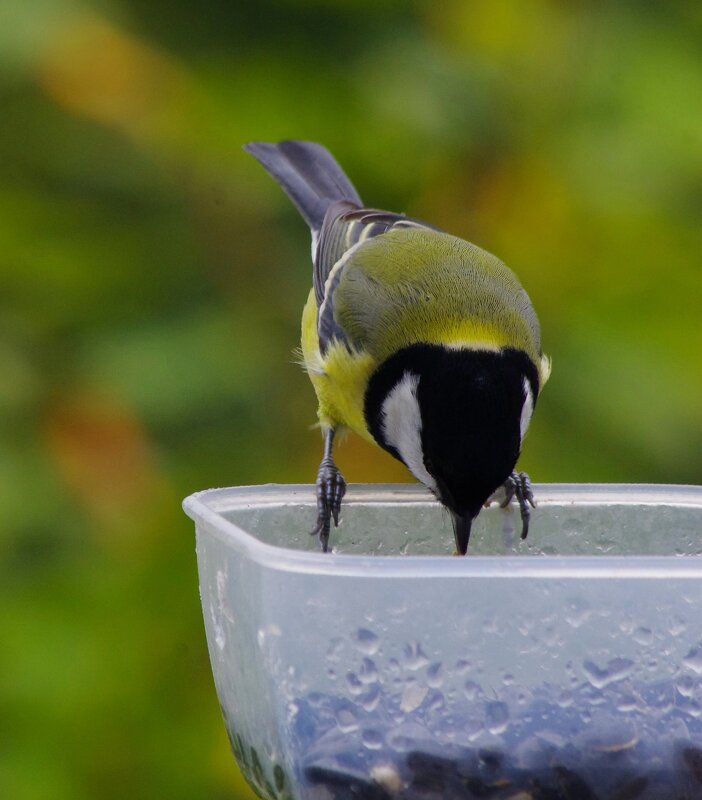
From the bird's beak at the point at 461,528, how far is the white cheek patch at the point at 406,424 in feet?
0.24

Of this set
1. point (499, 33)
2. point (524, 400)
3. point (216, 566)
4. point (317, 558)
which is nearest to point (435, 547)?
point (524, 400)

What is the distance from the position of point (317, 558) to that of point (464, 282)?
1.04 metres

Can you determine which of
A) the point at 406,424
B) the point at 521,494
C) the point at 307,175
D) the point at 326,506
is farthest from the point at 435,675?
the point at 307,175

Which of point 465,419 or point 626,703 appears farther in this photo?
point 465,419

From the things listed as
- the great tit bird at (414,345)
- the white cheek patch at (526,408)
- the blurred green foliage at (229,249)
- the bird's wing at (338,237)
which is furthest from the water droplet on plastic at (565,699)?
the bird's wing at (338,237)

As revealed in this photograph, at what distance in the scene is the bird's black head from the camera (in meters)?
1.49

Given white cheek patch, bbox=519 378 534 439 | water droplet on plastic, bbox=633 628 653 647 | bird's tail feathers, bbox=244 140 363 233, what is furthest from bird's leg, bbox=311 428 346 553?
bird's tail feathers, bbox=244 140 363 233

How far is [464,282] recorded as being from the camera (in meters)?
1.99

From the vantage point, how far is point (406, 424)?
1.75 m

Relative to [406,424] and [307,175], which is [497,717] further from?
[307,175]

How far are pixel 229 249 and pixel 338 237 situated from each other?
28 cm

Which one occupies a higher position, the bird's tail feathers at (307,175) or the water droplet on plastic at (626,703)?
the bird's tail feathers at (307,175)

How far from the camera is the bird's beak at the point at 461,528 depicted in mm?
1463

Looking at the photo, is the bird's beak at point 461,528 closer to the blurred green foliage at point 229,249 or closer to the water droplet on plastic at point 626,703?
the water droplet on plastic at point 626,703
